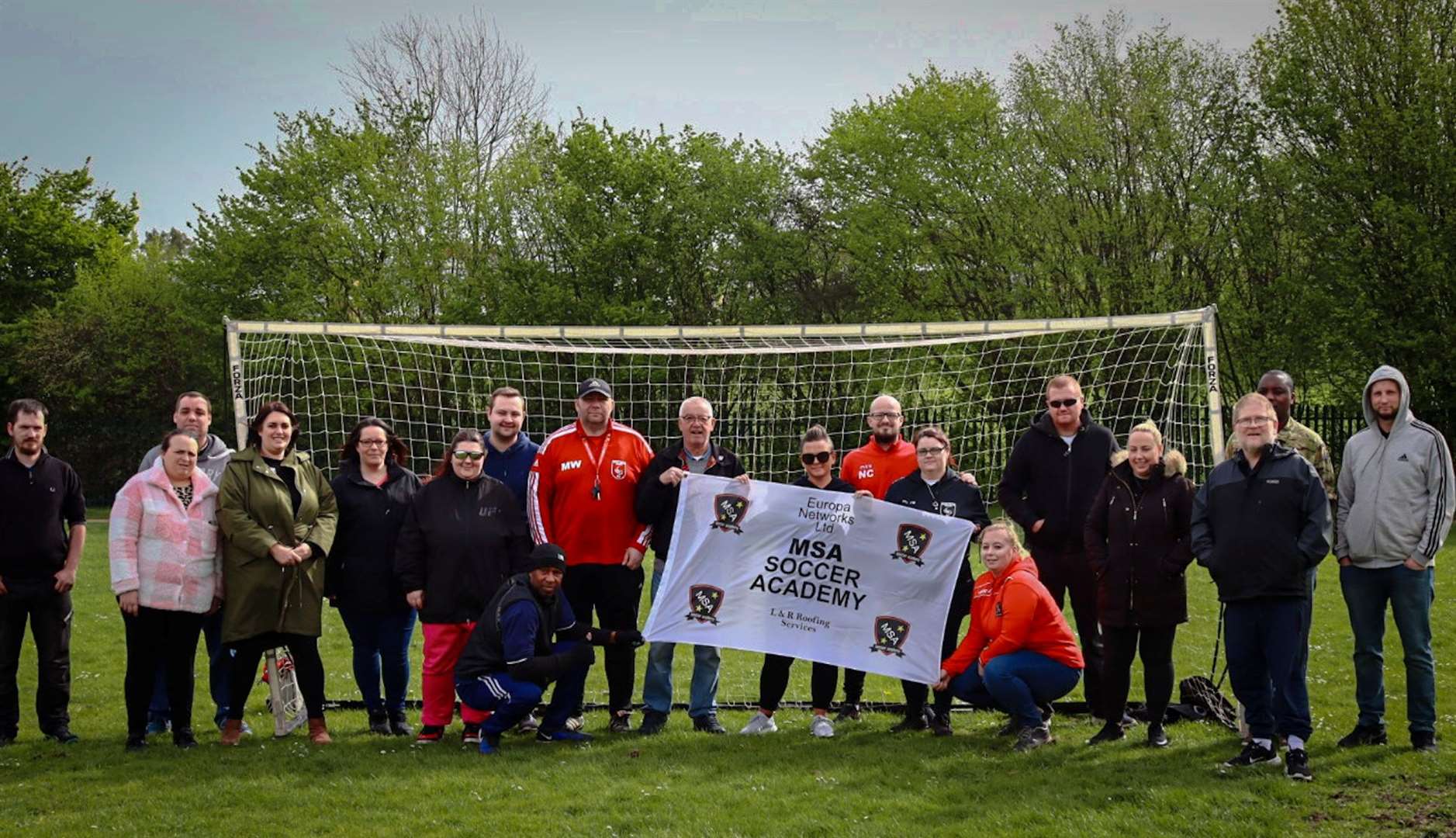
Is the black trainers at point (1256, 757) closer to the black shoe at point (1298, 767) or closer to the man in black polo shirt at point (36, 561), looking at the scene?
the black shoe at point (1298, 767)

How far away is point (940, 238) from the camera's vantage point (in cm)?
2905

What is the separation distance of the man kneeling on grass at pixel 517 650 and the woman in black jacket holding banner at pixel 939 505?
1973 mm

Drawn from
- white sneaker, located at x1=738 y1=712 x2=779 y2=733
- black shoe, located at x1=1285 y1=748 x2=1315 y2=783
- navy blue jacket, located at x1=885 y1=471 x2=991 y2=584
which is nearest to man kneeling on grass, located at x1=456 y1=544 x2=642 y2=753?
white sneaker, located at x1=738 y1=712 x2=779 y2=733

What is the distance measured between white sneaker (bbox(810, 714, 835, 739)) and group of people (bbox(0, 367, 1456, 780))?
20mm

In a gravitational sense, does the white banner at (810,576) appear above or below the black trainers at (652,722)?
above

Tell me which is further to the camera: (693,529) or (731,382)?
(731,382)

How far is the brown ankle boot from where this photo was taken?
730 centimetres

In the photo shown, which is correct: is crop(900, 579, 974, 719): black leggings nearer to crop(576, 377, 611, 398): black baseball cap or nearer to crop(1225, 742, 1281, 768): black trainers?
crop(1225, 742, 1281, 768): black trainers

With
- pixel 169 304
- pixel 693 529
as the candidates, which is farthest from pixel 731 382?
pixel 169 304

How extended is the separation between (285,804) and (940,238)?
24662 mm

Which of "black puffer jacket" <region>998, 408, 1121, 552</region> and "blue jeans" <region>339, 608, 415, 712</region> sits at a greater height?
"black puffer jacket" <region>998, 408, 1121, 552</region>

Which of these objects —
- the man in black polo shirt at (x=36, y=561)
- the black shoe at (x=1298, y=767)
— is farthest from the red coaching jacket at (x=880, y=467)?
the man in black polo shirt at (x=36, y=561)

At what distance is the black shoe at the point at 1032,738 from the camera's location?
6.96 metres

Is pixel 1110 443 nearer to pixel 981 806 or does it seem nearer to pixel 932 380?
pixel 981 806
